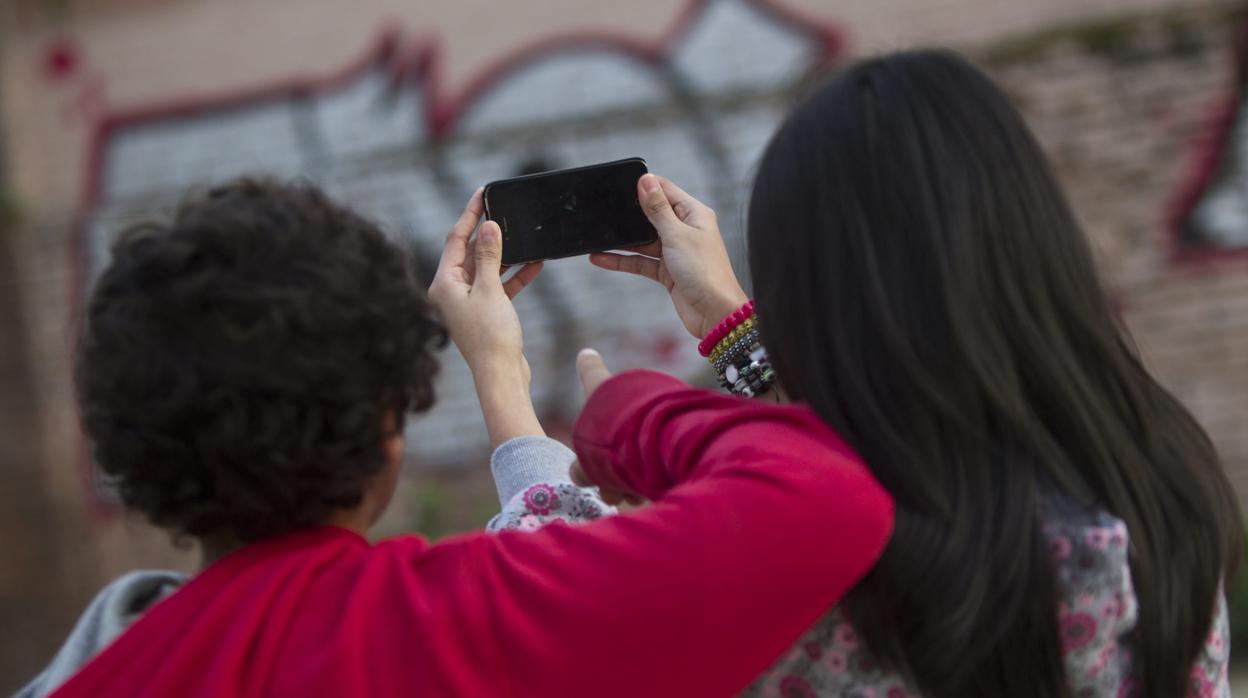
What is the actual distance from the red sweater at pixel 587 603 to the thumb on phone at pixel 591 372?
7.5 inches

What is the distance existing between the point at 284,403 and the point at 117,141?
439 centimetres

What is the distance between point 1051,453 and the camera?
104 cm

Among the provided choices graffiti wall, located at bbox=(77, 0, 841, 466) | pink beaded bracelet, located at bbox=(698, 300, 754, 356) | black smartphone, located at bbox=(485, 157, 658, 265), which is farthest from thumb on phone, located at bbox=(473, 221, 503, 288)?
graffiti wall, located at bbox=(77, 0, 841, 466)

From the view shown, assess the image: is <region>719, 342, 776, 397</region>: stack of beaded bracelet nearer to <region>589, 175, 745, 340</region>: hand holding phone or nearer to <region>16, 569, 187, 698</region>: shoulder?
<region>589, 175, 745, 340</region>: hand holding phone

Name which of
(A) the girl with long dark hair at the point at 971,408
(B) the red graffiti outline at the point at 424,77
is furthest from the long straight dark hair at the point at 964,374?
(B) the red graffiti outline at the point at 424,77

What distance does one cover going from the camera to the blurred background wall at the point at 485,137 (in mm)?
3998

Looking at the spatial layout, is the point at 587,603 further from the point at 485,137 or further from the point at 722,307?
the point at 485,137

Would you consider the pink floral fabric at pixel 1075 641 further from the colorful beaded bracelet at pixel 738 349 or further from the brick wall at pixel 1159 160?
the brick wall at pixel 1159 160

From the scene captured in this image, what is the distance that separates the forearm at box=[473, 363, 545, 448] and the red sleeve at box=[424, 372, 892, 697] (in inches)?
10.2

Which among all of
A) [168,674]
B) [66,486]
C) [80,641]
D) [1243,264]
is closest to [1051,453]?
[168,674]

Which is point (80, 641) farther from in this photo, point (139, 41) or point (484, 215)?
point (139, 41)

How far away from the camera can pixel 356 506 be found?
3.82 feet

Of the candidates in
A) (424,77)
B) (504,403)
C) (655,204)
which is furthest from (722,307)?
(424,77)

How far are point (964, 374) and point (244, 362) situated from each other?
660 millimetres
